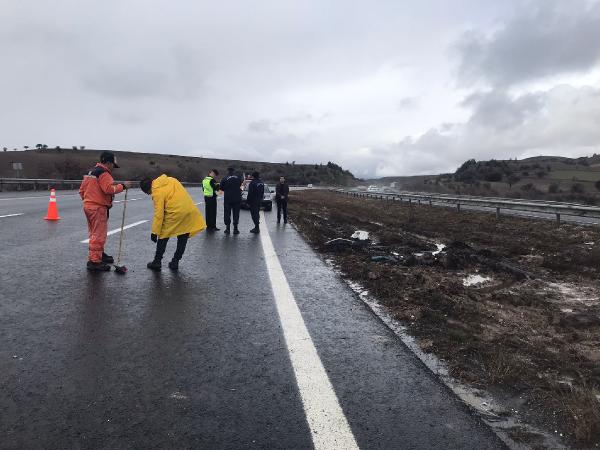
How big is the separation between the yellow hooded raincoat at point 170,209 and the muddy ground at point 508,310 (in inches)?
115

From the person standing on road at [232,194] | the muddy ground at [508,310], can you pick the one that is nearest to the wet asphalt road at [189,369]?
the muddy ground at [508,310]

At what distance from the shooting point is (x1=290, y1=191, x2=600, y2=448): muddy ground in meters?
3.59

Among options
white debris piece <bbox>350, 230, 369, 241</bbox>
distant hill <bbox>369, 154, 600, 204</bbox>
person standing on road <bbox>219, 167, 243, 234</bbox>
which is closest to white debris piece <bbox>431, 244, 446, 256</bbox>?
white debris piece <bbox>350, 230, 369, 241</bbox>

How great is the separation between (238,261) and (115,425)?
601cm

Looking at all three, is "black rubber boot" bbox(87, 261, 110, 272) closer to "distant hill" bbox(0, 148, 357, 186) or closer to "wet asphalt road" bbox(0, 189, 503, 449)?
"wet asphalt road" bbox(0, 189, 503, 449)

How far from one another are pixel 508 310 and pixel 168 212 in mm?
5138

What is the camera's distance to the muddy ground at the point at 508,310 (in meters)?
3.59

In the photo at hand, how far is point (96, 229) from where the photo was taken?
24.6 feet

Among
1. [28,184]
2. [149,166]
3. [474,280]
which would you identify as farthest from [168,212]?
[149,166]

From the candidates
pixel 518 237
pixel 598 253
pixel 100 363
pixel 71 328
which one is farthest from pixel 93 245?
pixel 518 237

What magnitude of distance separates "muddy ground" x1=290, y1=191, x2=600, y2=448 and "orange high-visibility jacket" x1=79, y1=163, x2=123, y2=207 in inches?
163

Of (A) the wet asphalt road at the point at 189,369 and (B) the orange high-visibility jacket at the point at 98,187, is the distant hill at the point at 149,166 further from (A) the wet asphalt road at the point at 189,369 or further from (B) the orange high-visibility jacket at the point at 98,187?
(A) the wet asphalt road at the point at 189,369

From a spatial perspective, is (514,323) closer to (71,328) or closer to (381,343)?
(381,343)

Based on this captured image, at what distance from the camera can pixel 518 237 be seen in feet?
50.6
